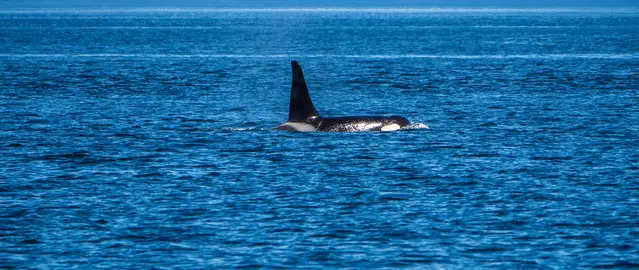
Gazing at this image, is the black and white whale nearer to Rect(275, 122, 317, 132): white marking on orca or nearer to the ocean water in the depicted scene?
Rect(275, 122, 317, 132): white marking on orca

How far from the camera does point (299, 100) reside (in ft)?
99.6

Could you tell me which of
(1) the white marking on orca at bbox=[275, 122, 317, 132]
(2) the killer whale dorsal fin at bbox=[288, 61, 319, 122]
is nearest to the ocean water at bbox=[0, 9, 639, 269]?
(1) the white marking on orca at bbox=[275, 122, 317, 132]

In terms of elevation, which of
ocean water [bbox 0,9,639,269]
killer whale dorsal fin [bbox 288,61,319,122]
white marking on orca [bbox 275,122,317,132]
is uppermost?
killer whale dorsal fin [bbox 288,61,319,122]

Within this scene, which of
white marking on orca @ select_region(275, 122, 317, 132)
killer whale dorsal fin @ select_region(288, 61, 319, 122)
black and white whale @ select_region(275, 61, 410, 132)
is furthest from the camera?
white marking on orca @ select_region(275, 122, 317, 132)

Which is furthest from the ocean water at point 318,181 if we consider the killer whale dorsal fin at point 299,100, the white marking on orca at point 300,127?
the killer whale dorsal fin at point 299,100

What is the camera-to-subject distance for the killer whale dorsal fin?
1182 inches

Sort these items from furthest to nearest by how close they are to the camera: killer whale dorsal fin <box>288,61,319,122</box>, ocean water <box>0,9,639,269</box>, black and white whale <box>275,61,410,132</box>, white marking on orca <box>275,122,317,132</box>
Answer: white marking on orca <box>275,122,317,132</box> → black and white whale <box>275,61,410,132</box> → killer whale dorsal fin <box>288,61,319,122</box> → ocean water <box>0,9,639,269</box>

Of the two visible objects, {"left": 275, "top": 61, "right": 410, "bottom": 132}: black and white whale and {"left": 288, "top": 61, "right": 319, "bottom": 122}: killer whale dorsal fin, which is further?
{"left": 275, "top": 61, "right": 410, "bottom": 132}: black and white whale

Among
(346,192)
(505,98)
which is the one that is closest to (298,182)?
(346,192)

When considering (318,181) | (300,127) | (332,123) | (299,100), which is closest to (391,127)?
(332,123)

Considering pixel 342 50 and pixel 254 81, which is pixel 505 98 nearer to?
pixel 254 81

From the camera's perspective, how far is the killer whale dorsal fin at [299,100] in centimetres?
3003

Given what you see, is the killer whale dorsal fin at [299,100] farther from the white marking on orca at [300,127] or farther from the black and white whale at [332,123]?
the white marking on orca at [300,127]

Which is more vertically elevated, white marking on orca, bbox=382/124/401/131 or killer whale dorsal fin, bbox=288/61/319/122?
killer whale dorsal fin, bbox=288/61/319/122
